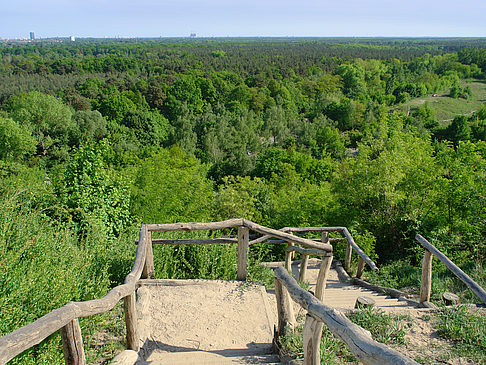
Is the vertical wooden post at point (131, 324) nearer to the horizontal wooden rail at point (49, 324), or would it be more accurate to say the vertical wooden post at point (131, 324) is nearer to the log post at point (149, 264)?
the horizontal wooden rail at point (49, 324)

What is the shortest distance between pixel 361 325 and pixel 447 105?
77764 millimetres

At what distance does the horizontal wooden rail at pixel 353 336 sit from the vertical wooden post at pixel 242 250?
90.3 inches

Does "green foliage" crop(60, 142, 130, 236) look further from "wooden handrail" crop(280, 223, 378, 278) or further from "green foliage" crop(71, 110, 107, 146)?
"green foliage" crop(71, 110, 107, 146)

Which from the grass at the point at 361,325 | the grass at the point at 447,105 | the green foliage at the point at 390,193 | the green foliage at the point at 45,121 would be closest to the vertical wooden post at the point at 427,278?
the grass at the point at 361,325

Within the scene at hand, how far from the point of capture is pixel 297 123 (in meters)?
51.8

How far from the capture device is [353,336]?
2.47 m

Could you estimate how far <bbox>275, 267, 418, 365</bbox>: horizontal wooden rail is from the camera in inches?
85.7

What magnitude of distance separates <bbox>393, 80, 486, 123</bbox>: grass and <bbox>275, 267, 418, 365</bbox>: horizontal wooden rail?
64239mm

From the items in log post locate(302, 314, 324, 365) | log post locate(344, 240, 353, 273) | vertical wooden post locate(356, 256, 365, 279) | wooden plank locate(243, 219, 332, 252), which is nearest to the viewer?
log post locate(302, 314, 324, 365)

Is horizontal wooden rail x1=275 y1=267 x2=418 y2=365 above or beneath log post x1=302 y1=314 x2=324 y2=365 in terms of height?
above

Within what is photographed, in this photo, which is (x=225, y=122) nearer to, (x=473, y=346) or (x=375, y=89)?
(x=473, y=346)

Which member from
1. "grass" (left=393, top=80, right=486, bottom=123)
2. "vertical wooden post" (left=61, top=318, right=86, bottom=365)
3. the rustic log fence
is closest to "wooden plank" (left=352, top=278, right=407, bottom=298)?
the rustic log fence

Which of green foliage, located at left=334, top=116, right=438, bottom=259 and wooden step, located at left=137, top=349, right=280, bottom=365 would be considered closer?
wooden step, located at left=137, top=349, right=280, bottom=365

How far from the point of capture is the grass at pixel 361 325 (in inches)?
141
